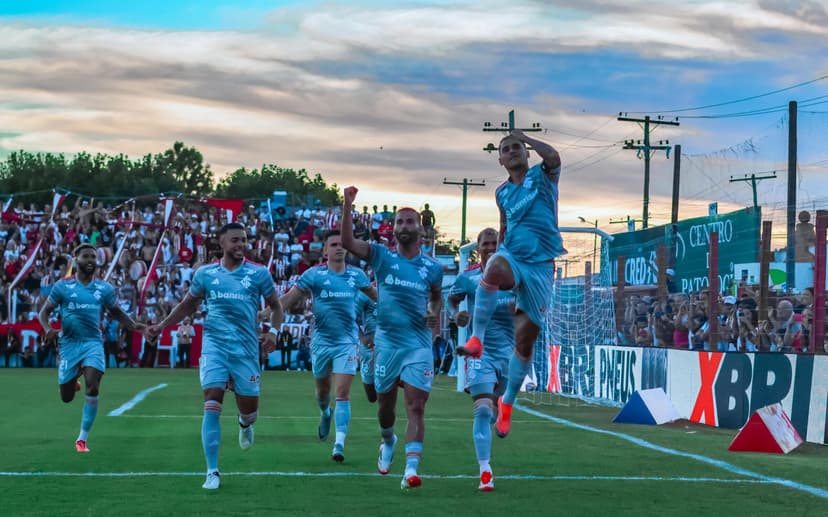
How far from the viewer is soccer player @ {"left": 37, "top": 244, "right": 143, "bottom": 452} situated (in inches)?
547

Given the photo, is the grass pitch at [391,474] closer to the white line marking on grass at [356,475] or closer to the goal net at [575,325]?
the white line marking on grass at [356,475]

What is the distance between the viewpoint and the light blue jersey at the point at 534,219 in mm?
9641

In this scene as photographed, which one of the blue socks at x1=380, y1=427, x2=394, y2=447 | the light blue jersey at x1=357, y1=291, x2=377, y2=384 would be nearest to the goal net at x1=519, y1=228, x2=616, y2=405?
the light blue jersey at x1=357, y1=291, x2=377, y2=384

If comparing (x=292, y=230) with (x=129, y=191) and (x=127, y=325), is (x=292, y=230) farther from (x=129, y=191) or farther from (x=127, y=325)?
(x=129, y=191)

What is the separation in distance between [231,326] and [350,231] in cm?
145

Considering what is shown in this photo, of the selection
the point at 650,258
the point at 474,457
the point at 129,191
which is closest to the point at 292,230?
the point at 650,258

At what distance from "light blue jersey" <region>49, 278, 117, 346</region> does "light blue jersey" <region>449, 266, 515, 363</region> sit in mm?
4155

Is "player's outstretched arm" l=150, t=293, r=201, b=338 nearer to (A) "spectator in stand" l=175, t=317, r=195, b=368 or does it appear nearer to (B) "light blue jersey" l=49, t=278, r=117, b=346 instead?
(B) "light blue jersey" l=49, t=278, r=117, b=346

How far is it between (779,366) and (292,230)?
34.8 meters

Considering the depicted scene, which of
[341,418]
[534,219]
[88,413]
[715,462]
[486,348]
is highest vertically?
[534,219]

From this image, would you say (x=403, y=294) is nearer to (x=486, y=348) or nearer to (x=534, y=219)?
(x=534, y=219)

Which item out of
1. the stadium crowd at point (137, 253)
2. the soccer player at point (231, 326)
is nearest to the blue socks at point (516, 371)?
the soccer player at point (231, 326)

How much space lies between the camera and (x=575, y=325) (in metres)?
27.6

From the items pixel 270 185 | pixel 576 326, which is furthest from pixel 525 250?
pixel 270 185
